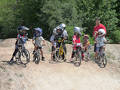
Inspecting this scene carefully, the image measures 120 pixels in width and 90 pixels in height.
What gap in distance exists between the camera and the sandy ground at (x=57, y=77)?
28.7 ft

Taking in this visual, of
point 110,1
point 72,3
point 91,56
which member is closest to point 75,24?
point 72,3

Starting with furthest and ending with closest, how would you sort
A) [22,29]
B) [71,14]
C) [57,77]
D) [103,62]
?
1. [71,14]
2. [103,62]
3. [22,29]
4. [57,77]

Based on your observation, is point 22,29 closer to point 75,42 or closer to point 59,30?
A: point 59,30

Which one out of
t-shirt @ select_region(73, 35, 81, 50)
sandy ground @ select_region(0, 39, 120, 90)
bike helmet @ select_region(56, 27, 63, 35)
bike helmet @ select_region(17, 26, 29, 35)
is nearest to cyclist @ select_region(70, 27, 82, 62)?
t-shirt @ select_region(73, 35, 81, 50)

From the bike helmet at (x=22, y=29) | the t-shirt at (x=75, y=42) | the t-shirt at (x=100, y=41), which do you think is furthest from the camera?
the t-shirt at (x=100, y=41)

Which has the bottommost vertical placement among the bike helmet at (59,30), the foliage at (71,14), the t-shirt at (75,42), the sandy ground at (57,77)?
the sandy ground at (57,77)

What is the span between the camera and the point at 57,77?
9562 mm

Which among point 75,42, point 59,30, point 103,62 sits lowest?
point 103,62

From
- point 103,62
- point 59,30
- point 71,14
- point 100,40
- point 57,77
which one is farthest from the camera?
point 71,14

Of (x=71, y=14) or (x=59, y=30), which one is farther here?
(x=71, y=14)

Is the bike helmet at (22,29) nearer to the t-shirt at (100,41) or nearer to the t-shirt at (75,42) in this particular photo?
the t-shirt at (75,42)

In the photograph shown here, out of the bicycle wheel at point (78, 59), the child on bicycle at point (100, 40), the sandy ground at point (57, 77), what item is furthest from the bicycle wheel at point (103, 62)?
the bicycle wheel at point (78, 59)

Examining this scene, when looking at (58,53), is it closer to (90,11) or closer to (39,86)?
(39,86)

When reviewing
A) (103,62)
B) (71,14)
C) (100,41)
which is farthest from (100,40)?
(71,14)
